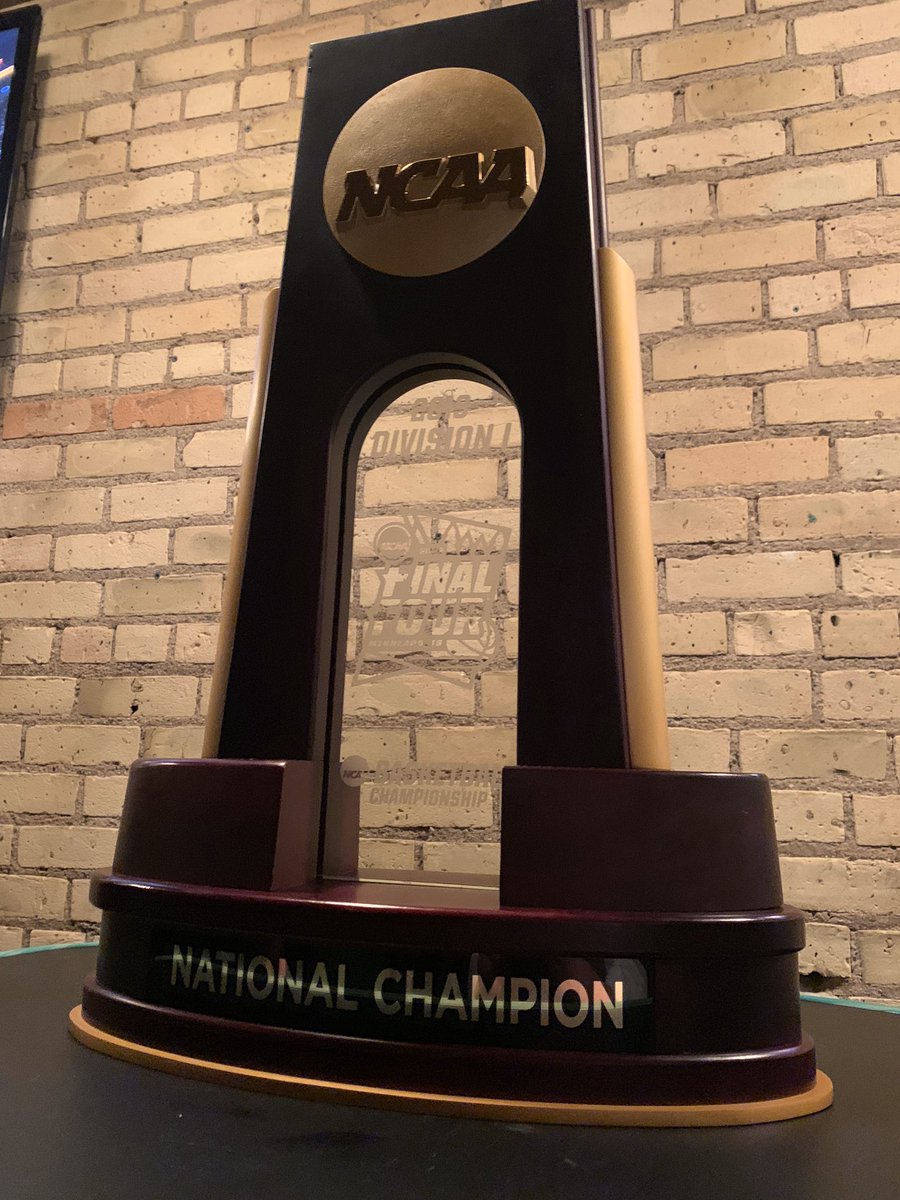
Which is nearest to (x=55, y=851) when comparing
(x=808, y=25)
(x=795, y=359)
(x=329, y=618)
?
(x=329, y=618)

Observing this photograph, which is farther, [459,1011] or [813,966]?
[813,966]

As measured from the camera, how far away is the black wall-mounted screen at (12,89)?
60.7 inches

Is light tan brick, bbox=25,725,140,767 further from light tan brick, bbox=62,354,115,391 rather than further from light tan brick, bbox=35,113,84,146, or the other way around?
light tan brick, bbox=35,113,84,146

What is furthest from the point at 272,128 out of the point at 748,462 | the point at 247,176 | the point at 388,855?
the point at 388,855

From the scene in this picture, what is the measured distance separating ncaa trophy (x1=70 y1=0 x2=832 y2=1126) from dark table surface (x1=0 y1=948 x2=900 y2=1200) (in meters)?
0.02

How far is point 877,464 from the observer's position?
114 centimetres

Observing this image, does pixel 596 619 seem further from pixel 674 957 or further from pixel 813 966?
pixel 813 966

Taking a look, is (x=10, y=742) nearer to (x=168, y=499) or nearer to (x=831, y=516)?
(x=168, y=499)

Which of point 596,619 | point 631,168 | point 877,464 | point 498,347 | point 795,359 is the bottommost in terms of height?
point 596,619

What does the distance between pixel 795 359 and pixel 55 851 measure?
1.17m

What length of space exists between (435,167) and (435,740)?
410 mm

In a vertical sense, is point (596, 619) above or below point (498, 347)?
below

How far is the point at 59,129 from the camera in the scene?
158 centimetres

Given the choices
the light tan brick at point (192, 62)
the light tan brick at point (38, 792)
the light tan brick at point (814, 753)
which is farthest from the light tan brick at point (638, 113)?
the light tan brick at point (38, 792)
